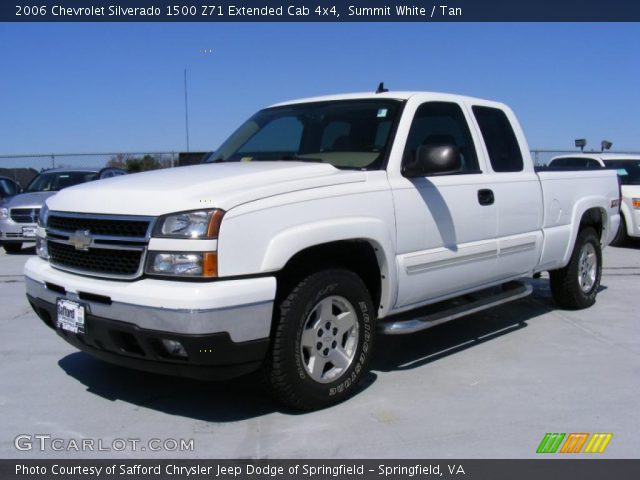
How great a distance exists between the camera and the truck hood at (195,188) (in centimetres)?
350

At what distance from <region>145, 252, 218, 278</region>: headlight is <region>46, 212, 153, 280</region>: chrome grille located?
0.11 metres

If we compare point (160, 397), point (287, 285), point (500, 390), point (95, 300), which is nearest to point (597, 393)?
point (500, 390)

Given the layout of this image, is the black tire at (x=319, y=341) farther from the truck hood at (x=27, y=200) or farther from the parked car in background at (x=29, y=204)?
the truck hood at (x=27, y=200)

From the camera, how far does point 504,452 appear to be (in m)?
3.48

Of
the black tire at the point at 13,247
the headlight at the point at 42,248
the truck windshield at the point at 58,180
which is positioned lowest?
the black tire at the point at 13,247

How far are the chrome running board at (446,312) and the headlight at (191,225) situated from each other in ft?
5.19

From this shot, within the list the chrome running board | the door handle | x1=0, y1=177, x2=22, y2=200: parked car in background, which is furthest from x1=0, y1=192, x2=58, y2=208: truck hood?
the door handle

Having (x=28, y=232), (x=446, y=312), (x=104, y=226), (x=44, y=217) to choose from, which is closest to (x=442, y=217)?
Result: (x=446, y=312)

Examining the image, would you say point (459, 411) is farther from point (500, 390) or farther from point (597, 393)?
point (597, 393)

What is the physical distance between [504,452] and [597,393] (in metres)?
1.27

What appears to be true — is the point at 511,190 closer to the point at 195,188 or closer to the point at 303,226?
the point at 303,226

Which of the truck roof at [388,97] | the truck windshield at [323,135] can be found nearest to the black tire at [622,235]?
the truck roof at [388,97]

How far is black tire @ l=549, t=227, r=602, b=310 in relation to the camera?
21.7 ft

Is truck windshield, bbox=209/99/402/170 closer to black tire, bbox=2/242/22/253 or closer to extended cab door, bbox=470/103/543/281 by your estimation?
extended cab door, bbox=470/103/543/281
